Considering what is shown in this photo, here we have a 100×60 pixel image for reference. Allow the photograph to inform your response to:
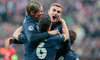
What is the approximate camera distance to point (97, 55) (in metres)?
13.1

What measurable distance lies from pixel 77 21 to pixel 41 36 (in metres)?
9.41

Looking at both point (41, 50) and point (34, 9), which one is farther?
point (34, 9)

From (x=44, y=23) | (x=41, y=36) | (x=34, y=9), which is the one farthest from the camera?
(x=34, y=9)

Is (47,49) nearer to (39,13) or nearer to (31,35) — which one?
(31,35)

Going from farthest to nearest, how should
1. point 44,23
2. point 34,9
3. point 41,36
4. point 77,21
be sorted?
point 77,21, point 34,9, point 41,36, point 44,23

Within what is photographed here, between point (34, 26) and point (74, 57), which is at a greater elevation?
point (34, 26)

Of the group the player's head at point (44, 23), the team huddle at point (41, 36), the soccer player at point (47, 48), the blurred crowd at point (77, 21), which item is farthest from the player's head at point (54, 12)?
the blurred crowd at point (77, 21)

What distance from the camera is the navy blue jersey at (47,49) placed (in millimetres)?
5016

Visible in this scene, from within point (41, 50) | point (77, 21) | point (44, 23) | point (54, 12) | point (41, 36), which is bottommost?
point (77, 21)

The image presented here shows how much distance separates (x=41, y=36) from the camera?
16.3 ft

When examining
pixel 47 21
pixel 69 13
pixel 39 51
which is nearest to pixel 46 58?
pixel 39 51

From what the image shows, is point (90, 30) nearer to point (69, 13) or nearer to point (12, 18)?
point (69, 13)

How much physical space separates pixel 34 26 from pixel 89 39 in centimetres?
897

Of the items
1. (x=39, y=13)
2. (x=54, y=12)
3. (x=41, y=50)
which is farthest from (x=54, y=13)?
(x=41, y=50)
